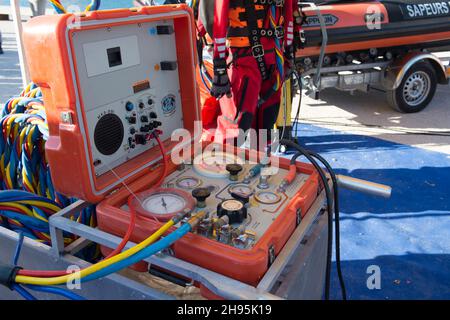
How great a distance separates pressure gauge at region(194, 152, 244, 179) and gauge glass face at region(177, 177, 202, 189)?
52 millimetres

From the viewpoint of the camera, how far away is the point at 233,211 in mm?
1113

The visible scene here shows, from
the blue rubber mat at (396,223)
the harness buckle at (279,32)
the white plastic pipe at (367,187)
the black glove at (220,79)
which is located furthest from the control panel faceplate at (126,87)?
the harness buckle at (279,32)

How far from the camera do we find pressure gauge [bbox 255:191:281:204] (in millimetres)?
1236

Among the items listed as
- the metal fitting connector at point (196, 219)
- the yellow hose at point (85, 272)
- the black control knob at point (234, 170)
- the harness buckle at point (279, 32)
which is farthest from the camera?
the harness buckle at point (279, 32)

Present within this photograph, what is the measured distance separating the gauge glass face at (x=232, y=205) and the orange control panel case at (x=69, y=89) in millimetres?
340

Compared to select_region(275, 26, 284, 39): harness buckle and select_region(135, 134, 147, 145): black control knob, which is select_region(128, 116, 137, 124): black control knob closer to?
select_region(135, 134, 147, 145): black control knob

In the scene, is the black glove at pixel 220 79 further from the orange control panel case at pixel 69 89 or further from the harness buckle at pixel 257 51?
the orange control panel case at pixel 69 89

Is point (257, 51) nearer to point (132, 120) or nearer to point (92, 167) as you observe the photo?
point (132, 120)

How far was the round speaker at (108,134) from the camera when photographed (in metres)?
1.20

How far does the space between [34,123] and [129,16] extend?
608 millimetres

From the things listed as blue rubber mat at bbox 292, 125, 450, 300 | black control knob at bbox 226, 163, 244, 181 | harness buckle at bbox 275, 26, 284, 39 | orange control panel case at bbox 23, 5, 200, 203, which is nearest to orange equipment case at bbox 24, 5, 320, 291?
orange control panel case at bbox 23, 5, 200, 203

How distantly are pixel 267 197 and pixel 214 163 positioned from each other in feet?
0.92

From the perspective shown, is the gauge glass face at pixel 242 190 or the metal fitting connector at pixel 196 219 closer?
the metal fitting connector at pixel 196 219
